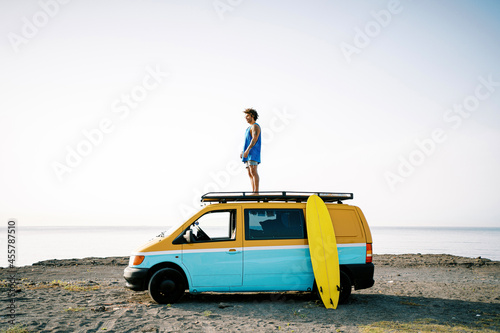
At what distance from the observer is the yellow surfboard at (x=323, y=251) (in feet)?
23.4

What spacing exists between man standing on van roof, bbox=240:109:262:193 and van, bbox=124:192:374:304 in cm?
117

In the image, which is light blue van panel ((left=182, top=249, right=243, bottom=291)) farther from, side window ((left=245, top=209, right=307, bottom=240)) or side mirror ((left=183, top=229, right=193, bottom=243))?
side window ((left=245, top=209, right=307, bottom=240))

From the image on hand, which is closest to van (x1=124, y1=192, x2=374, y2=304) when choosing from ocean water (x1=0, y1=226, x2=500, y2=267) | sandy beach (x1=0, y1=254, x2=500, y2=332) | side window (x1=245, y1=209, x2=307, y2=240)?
side window (x1=245, y1=209, x2=307, y2=240)

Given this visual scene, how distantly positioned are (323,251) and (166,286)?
3095 millimetres

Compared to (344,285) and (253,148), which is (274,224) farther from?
(253,148)

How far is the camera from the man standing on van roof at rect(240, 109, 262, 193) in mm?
8688

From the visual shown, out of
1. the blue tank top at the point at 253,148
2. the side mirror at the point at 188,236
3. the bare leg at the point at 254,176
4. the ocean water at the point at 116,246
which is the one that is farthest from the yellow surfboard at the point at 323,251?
the ocean water at the point at 116,246

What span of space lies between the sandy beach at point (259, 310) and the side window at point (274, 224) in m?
1.35

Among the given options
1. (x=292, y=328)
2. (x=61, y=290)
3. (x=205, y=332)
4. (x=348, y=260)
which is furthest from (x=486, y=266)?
(x=61, y=290)

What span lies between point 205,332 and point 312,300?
10.1ft

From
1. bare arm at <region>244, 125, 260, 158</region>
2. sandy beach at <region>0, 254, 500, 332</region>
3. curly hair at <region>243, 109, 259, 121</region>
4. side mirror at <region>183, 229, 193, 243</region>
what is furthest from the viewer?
curly hair at <region>243, 109, 259, 121</region>

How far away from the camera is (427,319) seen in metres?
6.22

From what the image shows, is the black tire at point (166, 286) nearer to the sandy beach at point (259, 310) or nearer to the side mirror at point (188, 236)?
the sandy beach at point (259, 310)

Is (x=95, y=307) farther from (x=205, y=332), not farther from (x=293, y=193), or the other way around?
(x=293, y=193)
